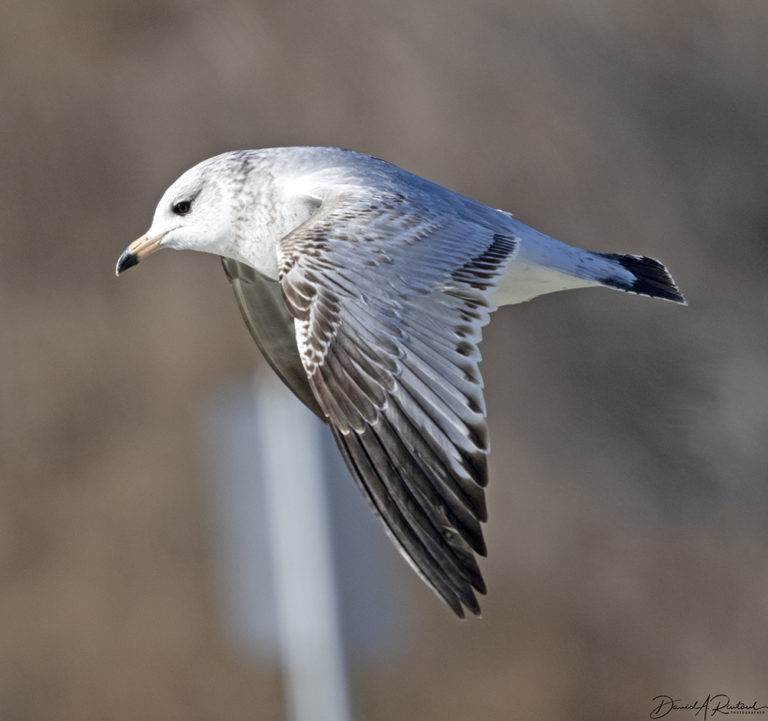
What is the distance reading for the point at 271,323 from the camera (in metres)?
2.71

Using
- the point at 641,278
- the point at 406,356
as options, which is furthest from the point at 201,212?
the point at 641,278

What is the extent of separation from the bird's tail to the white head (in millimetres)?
675

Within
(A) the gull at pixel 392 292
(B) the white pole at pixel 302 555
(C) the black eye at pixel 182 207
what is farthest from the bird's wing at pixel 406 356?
(B) the white pole at pixel 302 555

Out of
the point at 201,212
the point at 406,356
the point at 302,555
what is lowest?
the point at 302,555

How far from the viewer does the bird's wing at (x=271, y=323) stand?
104 inches

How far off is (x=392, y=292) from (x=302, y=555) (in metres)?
0.92

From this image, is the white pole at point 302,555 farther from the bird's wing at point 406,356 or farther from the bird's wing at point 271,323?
the bird's wing at point 406,356

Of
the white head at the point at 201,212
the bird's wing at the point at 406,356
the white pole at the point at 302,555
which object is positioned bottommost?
the white pole at the point at 302,555

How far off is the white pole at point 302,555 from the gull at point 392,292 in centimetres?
32

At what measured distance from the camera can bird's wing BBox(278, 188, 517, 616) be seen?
6.16 feet

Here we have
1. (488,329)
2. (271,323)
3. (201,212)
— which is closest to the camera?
(201,212)

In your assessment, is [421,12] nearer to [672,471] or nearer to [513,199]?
[513,199]

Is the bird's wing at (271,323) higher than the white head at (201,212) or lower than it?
lower

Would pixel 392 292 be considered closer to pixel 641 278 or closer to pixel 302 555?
pixel 641 278
